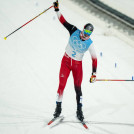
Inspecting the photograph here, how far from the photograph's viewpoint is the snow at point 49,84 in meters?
4.69

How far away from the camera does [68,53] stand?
4457mm

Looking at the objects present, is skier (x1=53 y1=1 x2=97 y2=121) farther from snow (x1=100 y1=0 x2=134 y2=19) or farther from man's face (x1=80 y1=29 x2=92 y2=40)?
snow (x1=100 y1=0 x2=134 y2=19)

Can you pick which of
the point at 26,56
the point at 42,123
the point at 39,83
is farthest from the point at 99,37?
the point at 42,123

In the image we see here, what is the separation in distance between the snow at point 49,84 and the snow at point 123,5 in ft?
8.18

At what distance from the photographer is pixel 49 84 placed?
19.3ft

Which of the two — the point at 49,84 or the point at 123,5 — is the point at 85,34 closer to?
the point at 49,84

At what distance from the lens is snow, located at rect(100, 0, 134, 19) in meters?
11.2

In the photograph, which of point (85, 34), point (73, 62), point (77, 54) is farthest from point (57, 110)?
point (85, 34)

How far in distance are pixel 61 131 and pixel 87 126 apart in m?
0.61

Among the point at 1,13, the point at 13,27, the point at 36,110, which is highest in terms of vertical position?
the point at 1,13

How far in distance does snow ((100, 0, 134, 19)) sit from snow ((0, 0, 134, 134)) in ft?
8.18

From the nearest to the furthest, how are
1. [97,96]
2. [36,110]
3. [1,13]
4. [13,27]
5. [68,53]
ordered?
[68,53] < [36,110] < [97,96] < [13,27] < [1,13]

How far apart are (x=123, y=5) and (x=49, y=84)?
8.08m

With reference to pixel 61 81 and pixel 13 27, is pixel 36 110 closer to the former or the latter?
pixel 61 81
